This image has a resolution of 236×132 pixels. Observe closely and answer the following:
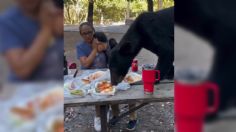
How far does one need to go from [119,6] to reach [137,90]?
A: 33.5 ft

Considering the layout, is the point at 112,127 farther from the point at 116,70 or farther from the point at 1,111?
the point at 1,111

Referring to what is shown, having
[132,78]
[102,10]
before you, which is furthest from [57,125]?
[102,10]

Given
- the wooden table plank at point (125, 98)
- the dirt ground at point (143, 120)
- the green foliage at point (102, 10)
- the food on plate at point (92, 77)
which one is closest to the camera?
the wooden table plank at point (125, 98)

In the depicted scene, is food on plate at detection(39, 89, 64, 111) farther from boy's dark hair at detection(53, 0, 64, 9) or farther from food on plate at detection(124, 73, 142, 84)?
food on plate at detection(124, 73, 142, 84)

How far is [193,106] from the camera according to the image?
946 mm

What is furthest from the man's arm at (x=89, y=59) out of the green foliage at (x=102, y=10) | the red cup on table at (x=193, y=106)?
the green foliage at (x=102, y=10)

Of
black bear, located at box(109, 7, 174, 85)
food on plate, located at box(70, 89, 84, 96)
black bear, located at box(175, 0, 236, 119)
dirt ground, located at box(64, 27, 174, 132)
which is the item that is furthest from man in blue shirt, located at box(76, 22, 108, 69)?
black bear, located at box(175, 0, 236, 119)

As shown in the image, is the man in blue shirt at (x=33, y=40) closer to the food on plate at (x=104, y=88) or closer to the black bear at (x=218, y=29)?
the black bear at (x=218, y=29)

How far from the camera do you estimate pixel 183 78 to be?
3.10ft

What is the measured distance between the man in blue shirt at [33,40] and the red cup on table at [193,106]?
0.31 m

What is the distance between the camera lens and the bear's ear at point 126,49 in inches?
108

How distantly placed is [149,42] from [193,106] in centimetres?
197

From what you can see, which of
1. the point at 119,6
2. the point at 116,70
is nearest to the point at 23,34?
the point at 116,70

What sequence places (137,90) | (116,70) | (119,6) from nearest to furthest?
(137,90) < (116,70) < (119,6)
